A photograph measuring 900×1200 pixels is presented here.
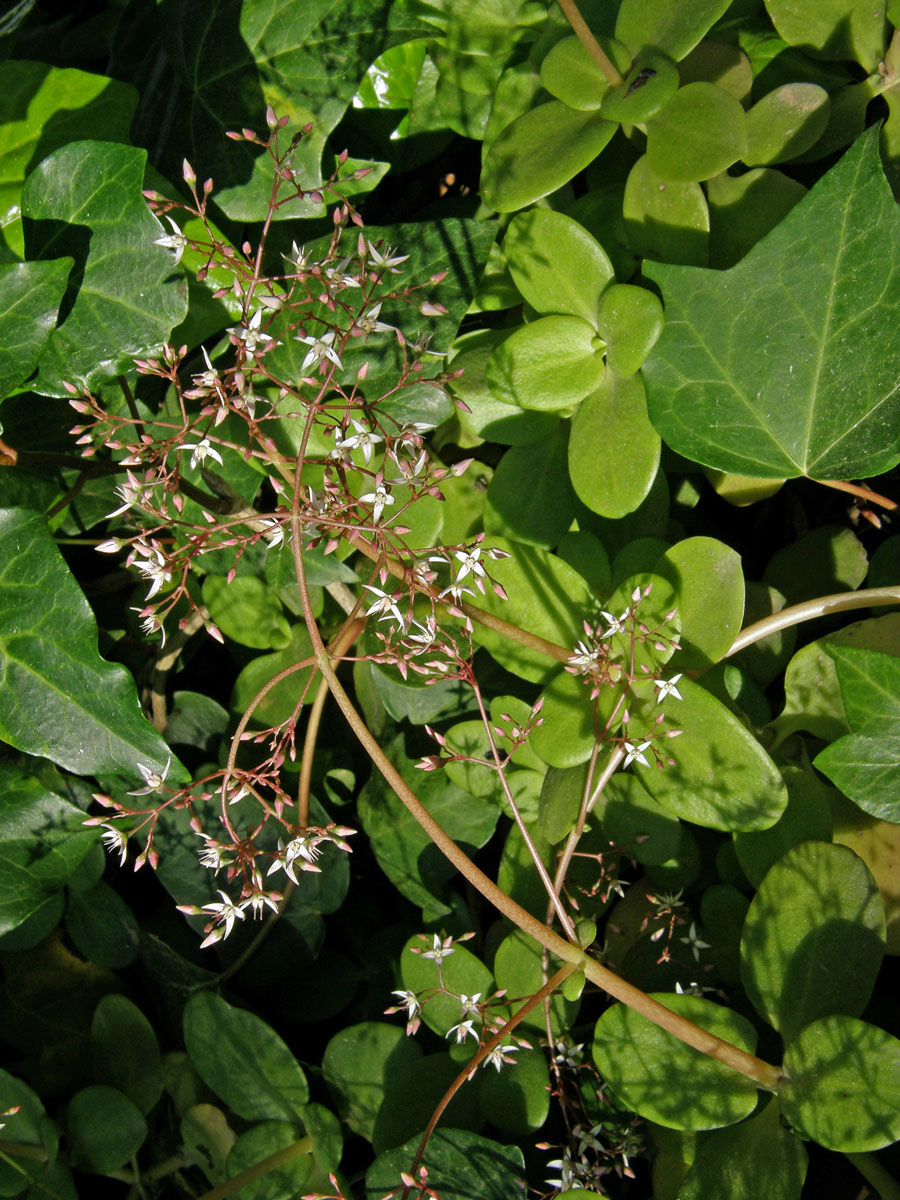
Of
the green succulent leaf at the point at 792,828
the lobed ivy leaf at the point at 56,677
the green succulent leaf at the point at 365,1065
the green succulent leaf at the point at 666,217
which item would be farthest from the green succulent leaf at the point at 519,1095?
the green succulent leaf at the point at 666,217

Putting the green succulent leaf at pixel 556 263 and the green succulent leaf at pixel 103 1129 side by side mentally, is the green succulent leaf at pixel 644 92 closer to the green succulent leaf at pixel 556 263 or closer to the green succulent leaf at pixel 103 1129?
the green succulent leaf at pixel 556 263

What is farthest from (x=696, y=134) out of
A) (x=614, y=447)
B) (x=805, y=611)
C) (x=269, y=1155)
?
(x=269, y=1155)

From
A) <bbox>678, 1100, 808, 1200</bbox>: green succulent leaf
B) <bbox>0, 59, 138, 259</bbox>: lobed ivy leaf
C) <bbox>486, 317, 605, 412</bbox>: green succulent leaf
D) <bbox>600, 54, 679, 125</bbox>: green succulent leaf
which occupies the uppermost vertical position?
<bbox>0, 59, 138, 259</bbox>: lobed ivy leaf

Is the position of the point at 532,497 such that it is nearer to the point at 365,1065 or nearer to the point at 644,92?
the point at 644,92

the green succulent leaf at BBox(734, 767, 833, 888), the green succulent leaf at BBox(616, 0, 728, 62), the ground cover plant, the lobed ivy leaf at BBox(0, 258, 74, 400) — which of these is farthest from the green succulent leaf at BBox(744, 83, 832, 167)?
the lobed ivy leaf at BBox(0, 258, 74, 400)

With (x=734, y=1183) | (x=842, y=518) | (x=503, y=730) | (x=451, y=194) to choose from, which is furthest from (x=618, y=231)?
(x=734, y=1183)

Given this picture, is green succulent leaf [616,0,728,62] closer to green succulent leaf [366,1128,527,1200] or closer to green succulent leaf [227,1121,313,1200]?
green succulent leaf [366,1128,527,1200]

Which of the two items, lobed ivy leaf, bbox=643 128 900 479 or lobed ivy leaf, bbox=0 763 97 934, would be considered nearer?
lobed ivy leaf, bbox=643 128 900 479
